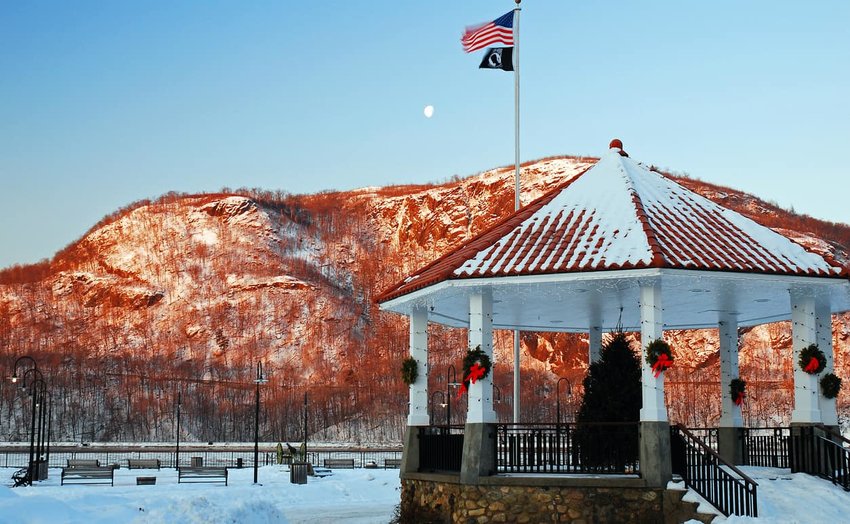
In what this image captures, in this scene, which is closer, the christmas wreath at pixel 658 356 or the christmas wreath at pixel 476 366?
the christmas wreath at pixel 658 356

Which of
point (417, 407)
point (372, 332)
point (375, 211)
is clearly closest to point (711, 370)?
point (372, 332)

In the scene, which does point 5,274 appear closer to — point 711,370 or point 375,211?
point 375,211

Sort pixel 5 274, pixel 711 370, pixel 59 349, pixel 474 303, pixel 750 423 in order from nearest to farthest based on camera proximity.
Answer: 1. pixel 474 303
2. pixel 750 423
3. pixel 711 370
4. pixel 59 349
5. pixel 5 274

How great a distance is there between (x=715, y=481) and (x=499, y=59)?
13.5m

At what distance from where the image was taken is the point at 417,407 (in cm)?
2059

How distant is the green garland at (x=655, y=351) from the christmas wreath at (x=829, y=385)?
16.4ft

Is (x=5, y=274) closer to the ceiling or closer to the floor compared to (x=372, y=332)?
closer to the ceiling

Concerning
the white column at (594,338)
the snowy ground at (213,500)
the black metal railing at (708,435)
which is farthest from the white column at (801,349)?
the snowy ground at (213,500)

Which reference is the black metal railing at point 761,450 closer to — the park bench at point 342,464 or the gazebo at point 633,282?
the gazebo at point 633,282

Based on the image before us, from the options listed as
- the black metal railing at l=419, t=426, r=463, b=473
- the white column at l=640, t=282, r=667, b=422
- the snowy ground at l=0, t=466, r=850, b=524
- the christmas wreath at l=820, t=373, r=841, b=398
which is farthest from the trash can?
the white column at l=640, t=282, r=667, b=422

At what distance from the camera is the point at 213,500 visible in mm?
18297

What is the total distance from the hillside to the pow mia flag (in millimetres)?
71662

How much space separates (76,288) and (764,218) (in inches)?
4165

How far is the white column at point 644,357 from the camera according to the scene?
651 inches
